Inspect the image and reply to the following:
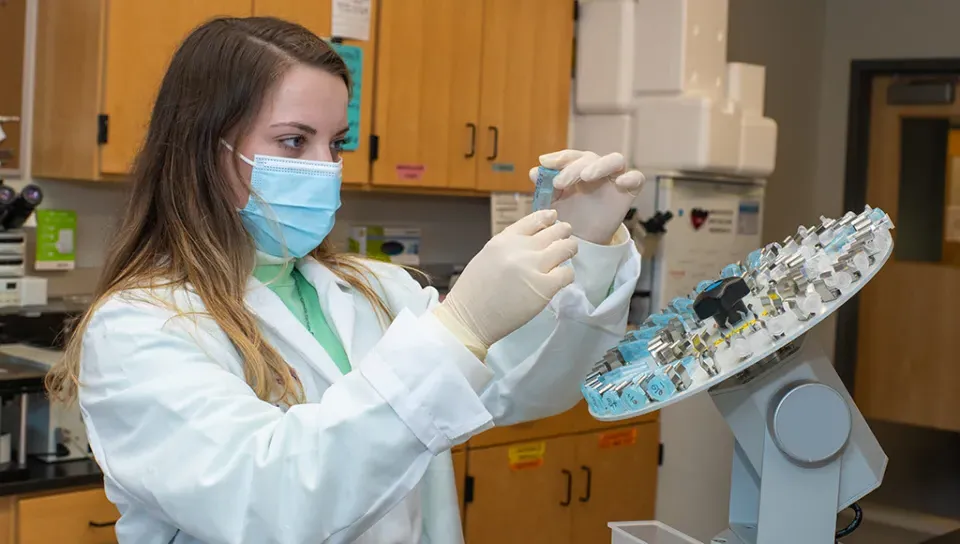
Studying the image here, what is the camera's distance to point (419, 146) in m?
3.16

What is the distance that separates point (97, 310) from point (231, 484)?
11.1 inches

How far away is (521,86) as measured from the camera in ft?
11.2

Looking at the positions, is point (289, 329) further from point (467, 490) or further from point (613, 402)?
point (467, 490)

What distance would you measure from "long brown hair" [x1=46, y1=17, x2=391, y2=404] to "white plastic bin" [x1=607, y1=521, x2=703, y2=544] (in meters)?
0.40

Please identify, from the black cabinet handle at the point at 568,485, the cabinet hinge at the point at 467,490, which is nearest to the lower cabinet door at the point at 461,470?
the cabinet hinge at the point at 467,490

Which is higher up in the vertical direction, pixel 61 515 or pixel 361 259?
pixel 361 259

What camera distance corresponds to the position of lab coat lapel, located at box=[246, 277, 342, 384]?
4.18 ft

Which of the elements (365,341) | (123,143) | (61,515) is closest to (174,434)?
(365,341)

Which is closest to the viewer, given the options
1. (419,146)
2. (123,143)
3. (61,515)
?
(61,515)

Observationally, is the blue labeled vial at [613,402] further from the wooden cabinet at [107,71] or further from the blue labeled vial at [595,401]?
the wooden cabinet at [107,71]

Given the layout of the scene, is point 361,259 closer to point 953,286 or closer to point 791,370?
point 791,370

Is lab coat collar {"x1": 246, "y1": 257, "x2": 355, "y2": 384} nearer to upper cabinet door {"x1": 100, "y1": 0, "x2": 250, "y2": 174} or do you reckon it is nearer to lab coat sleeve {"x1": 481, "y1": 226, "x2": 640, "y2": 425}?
lab coat sleeve {"x1": 481, "y1": 226, "x2": 640, "y2": 425}

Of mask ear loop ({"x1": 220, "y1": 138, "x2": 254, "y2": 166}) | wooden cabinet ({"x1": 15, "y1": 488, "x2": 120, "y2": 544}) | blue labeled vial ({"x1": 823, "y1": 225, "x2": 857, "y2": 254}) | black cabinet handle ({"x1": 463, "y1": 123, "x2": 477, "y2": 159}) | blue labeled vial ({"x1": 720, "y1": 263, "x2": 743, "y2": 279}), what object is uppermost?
black cabinet handle ({"x1": 463, "y1": 123, "x2": 477, "y2": 159})

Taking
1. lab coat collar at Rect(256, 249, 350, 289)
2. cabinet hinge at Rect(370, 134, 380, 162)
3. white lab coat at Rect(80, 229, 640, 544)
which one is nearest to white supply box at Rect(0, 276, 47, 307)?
cabinet hinge at Rect(370, 134, 380, 162)
